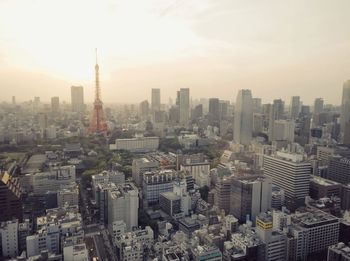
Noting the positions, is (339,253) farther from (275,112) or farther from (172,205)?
(275,112)

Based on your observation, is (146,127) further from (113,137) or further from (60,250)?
(60,250)

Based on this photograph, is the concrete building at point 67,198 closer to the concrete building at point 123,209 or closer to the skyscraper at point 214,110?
the concrete building at point 123,209

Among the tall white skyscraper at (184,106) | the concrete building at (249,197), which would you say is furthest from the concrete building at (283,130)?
the concrete building at (249,197)

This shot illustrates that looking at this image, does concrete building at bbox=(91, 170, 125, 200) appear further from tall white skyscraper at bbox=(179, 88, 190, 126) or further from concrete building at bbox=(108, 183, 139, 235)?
tall white skyscraper at bbox=(179, 88, 190, 126)

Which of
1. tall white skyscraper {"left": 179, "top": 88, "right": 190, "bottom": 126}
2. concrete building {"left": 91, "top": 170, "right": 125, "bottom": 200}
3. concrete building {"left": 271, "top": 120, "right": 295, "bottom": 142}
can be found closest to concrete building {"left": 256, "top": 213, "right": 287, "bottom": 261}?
concrete building {"left": 91, "top": 170, "right": 125, "bottom": 200}

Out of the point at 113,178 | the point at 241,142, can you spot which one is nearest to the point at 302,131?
the point at 241,142

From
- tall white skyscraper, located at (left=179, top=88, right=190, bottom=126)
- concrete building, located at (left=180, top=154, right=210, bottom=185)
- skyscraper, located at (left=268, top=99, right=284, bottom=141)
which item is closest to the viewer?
concrete building, located at (left=180, top=154, right=210, bottom=185)

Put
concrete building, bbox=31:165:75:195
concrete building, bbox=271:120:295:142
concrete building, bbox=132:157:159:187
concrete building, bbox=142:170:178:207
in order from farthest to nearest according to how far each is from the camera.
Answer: concrete building, bbox=271:120:295:142 → concrete building, bbox=132:157:159:187 → concrete building, bbox=31:165:75:195 → concrete building, bbox=142:170:178:207
